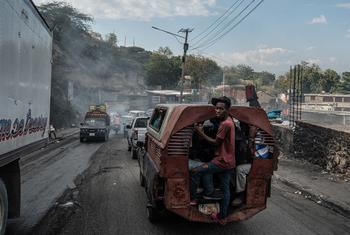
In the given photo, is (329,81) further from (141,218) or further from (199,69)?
(141,218)

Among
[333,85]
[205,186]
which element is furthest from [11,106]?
[333,85]

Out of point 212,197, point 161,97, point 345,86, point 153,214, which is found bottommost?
point 153,214

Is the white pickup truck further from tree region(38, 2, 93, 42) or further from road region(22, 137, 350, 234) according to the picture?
tree region(38, 2, 93, 42)

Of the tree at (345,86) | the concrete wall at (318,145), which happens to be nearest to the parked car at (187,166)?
the concrete wall at (318,145)

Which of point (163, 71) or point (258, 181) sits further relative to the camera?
point (163, 71)

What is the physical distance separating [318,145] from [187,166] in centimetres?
961

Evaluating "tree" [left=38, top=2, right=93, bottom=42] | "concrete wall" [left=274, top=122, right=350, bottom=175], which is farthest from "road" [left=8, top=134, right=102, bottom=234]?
"tree" [left=38, top=2, right=93, bottom=42]

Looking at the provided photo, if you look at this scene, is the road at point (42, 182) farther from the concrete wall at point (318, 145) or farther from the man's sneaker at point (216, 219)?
the concrete wall at point (318, 145)

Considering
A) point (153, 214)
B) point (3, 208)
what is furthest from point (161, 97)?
point (3, 208)

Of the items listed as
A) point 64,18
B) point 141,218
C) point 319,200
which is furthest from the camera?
point 64,18

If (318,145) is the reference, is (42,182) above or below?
below

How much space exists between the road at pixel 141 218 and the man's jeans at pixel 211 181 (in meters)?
0.59

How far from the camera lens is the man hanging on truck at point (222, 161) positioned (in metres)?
6.41

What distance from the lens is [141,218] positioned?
7.46 metres
